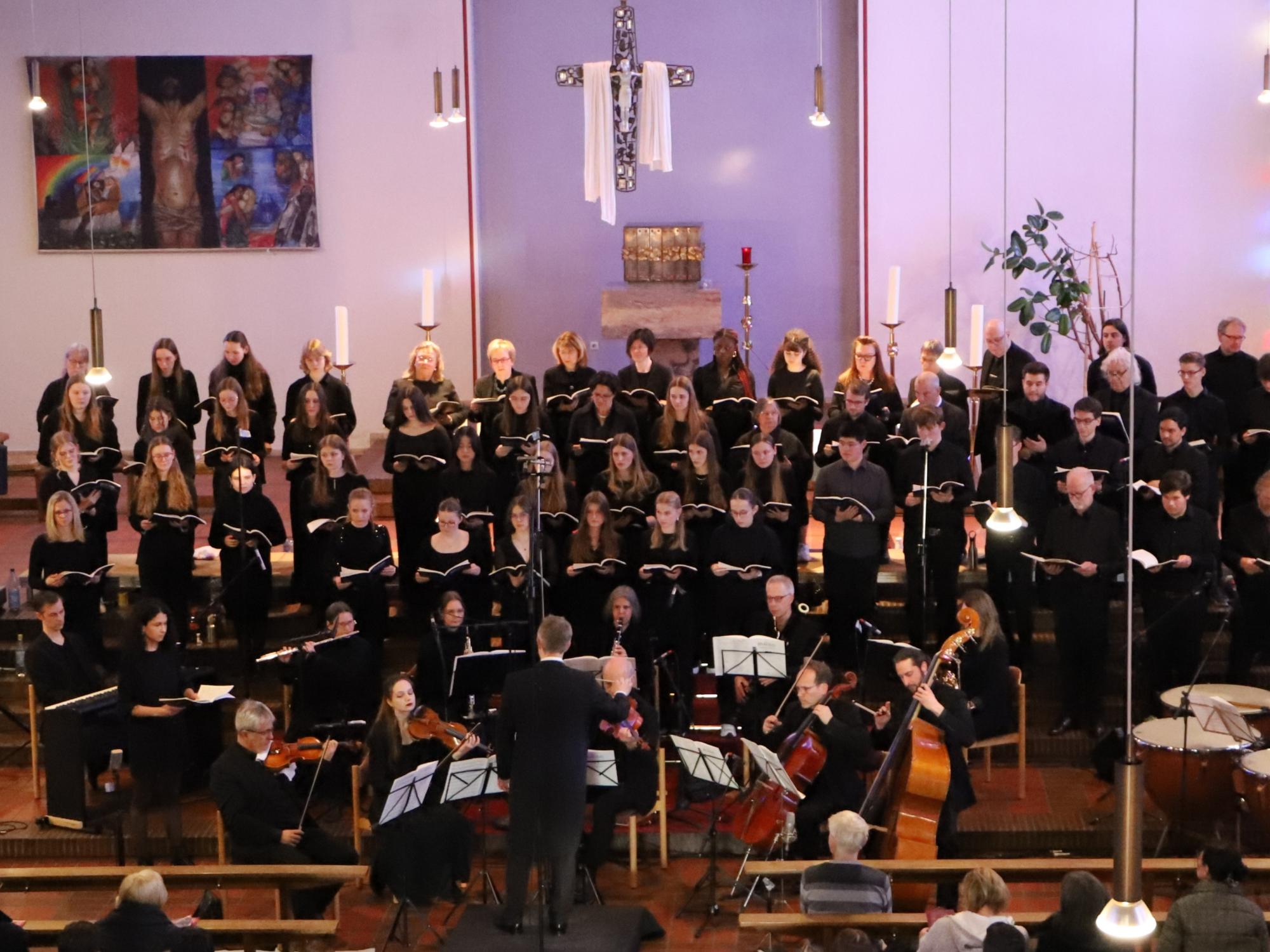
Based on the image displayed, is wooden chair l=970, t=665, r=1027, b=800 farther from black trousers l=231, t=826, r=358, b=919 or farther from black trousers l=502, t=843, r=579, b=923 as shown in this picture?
black trousers l=231, t=826, r=358, b=919

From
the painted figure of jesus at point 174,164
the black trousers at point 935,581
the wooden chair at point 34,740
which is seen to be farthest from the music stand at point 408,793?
the painted figure of jesus at point 174,164

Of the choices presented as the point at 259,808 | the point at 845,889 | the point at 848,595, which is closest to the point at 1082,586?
the point at 848,595

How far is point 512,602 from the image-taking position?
9203 mm

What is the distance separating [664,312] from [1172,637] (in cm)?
495

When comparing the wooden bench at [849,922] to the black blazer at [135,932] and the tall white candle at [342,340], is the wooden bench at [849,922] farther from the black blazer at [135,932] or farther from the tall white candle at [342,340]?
the tall white candle at [342,340]

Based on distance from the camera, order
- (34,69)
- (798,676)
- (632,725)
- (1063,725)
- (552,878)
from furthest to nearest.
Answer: (34,69), (1063,725), (798,676), (632,725), (552,878)

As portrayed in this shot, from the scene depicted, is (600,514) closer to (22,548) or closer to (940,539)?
(940,539)

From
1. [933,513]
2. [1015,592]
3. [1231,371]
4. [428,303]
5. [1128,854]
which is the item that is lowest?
[1015,592]

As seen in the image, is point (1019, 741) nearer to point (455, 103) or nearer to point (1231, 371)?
point (1231, 371)

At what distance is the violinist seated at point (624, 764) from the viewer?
7965 mm

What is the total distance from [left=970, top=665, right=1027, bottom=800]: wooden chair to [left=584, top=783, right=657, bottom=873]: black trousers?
183cm

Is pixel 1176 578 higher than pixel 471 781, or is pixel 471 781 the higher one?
pixel 1176 578

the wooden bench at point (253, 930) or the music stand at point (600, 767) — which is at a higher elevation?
the music stand at point (600, 767)

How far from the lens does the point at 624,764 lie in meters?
8.16
